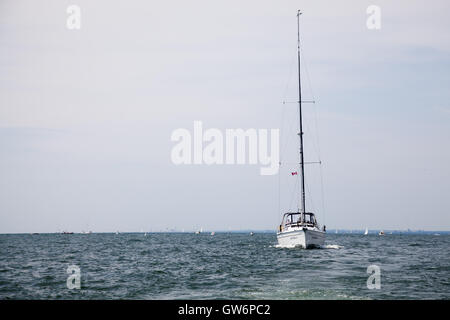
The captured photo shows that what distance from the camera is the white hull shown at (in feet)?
144

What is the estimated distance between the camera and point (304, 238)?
4384cm

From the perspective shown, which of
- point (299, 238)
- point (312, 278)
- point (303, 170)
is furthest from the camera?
point (303, 170)

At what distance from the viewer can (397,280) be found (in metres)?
24.4

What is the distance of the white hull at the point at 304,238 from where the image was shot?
144 feet
